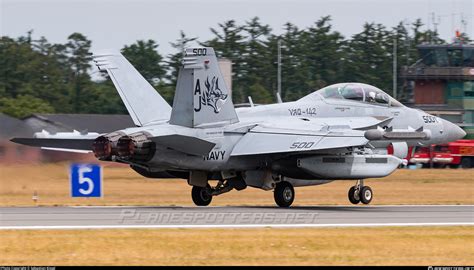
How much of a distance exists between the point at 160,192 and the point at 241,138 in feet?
23.9

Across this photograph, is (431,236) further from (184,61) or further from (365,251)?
(184,61)

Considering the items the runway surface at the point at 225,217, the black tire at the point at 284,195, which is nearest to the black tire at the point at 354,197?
the runway surface at the point at 225,217

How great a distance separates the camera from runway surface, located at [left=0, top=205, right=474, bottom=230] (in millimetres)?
19891

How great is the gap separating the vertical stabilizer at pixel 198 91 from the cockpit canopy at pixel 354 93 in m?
3.86

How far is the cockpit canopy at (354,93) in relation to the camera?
1080 inches

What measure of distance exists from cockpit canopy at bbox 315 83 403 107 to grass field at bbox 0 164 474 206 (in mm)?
3054

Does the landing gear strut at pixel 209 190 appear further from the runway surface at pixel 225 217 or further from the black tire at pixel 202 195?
the runway surface at pixel 225 217

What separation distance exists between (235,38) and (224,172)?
59.4 metres

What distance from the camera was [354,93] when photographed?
90.5 feet

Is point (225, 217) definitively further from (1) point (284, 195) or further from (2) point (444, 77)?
(2) point (444, 77)

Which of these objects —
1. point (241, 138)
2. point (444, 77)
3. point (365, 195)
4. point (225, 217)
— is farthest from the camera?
point (444, 77)

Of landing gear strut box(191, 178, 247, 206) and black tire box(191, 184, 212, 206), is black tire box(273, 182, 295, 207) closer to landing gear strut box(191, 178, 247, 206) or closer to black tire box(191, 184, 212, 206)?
landing gear strut box(191, 178, 247, 206)

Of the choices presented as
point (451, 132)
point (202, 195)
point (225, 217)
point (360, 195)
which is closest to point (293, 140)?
point (360, 195)

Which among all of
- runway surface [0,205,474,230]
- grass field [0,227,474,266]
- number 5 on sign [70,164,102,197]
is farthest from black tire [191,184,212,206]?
grass field [0,227,474,266]
